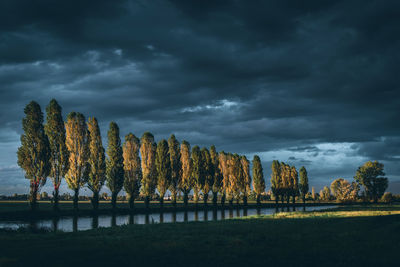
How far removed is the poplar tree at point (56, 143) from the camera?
5303 centimetres

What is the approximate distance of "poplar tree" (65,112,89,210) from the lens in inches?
2184

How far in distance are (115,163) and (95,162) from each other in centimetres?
412

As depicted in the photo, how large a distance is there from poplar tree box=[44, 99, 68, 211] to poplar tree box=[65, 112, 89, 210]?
62.0 inches

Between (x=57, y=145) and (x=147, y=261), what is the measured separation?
44669 millimetres

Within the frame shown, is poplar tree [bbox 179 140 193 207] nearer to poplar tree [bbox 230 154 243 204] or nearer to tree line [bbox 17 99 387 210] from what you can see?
tree line [bbox 17 99 387 210]

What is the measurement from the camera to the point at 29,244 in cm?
1925

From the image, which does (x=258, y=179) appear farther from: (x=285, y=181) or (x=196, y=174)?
(x=196, y=174)

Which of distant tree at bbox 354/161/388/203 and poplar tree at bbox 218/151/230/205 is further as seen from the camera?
distant tree at bbox 354/161/388/203

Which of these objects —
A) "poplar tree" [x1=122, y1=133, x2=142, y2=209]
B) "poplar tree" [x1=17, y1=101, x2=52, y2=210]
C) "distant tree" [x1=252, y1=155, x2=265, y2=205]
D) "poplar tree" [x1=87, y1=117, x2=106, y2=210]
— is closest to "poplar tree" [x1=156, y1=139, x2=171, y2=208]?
"poplar tree" [x1=122, y1=133, x2=142, y2=209]

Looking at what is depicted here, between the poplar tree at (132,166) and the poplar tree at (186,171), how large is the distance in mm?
12822

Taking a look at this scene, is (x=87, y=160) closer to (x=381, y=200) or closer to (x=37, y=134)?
(x=37, y=134)

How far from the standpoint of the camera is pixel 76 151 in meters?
56.5

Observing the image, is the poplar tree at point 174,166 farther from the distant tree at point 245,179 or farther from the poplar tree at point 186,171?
the distant tree at point 245,179

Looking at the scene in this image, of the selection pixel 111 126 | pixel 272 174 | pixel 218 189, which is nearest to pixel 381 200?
pixel 272 174
